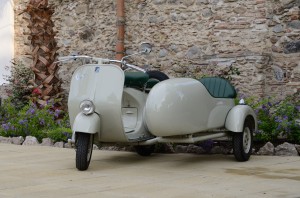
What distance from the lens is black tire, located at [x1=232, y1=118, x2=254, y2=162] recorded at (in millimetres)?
5336

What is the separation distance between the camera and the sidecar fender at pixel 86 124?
4652mm

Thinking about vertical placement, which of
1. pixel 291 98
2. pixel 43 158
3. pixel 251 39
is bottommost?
pixel 43 158


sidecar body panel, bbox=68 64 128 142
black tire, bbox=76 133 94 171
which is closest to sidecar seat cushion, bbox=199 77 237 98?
sidecar body panel, bbox=68 64 128 142

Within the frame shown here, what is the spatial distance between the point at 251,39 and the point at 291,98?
3.67 ft

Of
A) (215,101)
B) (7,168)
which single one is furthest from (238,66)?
(7,168)

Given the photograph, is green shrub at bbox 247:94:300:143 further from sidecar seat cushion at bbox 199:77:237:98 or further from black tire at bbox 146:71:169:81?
black tire at bbox 146:71:169:81

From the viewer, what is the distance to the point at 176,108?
475cm

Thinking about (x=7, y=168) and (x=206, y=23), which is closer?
(x=7, y=168)

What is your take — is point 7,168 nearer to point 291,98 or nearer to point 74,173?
point 74,173

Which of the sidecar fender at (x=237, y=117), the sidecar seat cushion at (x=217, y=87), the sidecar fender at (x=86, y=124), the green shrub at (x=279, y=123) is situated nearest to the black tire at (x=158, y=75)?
the sidecar seat cushion at (x=217, y=87)

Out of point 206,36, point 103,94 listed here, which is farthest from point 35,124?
point 103,94

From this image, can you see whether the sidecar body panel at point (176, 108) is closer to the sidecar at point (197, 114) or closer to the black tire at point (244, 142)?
the sidecar at point (197, 114)

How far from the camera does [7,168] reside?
16.3ft

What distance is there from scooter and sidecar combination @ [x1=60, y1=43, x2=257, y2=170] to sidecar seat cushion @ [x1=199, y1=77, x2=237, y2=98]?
0.01 metres
